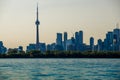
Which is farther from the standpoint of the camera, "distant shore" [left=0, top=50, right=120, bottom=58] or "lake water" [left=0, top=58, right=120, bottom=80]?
"distant shore" [left=0, top=50, right=120, bottom=58]

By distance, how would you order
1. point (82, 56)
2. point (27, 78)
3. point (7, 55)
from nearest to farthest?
point (27, 78) → point (82, 56) → point (7, 55)

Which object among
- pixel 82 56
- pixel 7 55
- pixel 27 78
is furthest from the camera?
pixel 7 55

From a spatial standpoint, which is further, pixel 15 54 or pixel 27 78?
pixel 15 54

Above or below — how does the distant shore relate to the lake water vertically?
above

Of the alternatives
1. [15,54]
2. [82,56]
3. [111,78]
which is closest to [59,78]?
[111,78]

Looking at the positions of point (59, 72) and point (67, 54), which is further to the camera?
point (67, 54)

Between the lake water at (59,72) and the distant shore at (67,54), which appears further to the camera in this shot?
the distant shore at (67,54)

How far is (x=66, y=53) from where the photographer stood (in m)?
188

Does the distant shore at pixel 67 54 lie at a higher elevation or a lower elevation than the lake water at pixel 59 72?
higher

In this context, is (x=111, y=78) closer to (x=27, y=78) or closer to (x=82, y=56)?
(x=27, y=78)

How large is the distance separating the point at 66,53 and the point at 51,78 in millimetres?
138779

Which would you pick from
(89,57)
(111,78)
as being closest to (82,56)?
(89,57)

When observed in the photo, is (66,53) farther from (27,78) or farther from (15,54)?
(27,78)

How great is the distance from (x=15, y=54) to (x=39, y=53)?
11.6 metres
